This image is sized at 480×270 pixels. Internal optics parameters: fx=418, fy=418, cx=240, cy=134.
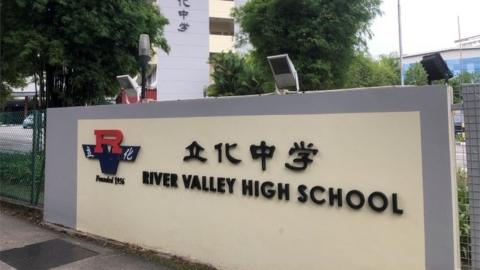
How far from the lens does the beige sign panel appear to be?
3658mm

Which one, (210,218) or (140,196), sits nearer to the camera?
(210,218)

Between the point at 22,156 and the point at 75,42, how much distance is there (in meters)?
2.58

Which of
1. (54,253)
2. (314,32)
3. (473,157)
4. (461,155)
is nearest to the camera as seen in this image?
(473,157)

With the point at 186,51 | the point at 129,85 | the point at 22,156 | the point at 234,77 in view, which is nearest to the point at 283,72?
the point at 129,85

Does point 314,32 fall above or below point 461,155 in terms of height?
above

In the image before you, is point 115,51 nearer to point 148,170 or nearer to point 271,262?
point 148,170

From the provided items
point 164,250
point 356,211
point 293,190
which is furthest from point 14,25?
point 356,211

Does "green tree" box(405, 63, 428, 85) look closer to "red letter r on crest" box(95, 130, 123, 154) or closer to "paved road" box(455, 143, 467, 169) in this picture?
"paved road" box(455, 143, 467, 169)

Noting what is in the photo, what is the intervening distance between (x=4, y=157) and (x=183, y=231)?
576 centimetres

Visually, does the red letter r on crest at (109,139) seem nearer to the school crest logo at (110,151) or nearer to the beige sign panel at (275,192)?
the school crest logo at (110,151)

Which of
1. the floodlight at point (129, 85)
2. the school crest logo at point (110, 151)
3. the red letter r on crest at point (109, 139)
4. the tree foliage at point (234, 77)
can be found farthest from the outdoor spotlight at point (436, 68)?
the tree foliage at point (234, 77)

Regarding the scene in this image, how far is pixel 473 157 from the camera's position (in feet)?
11.3

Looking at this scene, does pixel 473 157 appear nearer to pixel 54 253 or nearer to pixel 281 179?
pixel 281 179

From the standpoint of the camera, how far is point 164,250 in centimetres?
546
